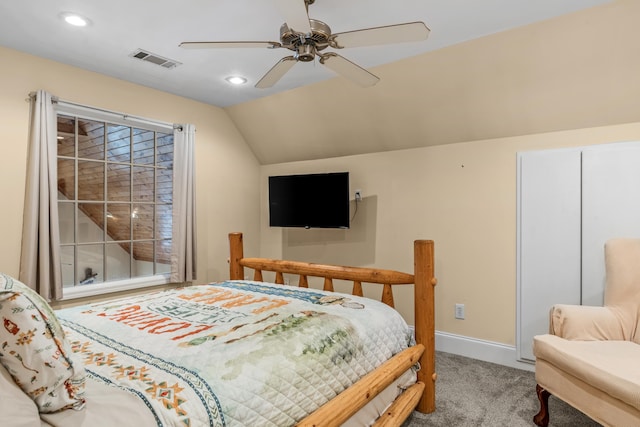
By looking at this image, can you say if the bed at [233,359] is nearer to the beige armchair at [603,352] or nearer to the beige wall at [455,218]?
the beige armchair at [603,352]

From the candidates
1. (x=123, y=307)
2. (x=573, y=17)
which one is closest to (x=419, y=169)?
(x=573, y=17)

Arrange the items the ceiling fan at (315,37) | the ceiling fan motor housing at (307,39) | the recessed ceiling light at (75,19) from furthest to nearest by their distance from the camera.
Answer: the recessed ceiling light at (75,19), the ceiling fan motor housing at (307,39), the ceiling fan at (315,37)

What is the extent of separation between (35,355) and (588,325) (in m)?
2.64

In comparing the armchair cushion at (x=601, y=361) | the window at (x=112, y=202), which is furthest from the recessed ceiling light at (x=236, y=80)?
the armchair cushion at (x=601, y=361)

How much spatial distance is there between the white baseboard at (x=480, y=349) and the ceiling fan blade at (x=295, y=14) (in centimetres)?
Result: 285

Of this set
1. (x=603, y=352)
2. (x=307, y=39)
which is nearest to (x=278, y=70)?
(x=307, y=39)

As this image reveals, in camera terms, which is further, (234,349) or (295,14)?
(295,14)

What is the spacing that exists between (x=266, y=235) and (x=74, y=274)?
2.09 m

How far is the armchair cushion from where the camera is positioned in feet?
5.50

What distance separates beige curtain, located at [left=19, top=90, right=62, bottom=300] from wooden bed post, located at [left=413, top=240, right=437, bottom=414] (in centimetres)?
271

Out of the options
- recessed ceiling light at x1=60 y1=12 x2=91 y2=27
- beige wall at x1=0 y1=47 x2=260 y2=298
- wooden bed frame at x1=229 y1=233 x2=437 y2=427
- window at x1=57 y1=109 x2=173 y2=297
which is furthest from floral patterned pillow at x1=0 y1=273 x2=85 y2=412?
window at x1=57 y1=109 x2=173 y2=297

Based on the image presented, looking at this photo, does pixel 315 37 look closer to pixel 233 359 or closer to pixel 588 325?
pixel 233 359

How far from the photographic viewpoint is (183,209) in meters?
3.73

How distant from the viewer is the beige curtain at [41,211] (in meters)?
2.77
